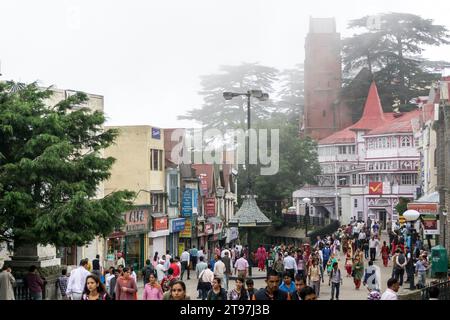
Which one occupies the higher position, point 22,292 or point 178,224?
point 178,224

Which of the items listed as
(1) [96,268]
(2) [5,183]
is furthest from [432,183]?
(2) [5,183]

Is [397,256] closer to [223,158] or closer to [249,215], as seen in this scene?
[249,215]

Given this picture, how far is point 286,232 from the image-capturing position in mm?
79062

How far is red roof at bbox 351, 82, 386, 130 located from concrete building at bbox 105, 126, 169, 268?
5393 centimetres

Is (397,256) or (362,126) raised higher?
(362,126)

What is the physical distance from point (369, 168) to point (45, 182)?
7950 centimetres

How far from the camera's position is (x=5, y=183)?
27250 mm

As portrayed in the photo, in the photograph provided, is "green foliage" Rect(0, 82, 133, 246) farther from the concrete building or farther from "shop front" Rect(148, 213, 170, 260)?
"shop front" Rect(148, 213, 170, 260)

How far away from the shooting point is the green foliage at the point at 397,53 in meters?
101

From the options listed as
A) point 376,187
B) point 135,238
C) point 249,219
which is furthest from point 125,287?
point 376,187

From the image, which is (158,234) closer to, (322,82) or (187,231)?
(187,231)

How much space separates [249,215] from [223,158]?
46593 mm

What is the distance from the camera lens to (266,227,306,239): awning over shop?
255 feet

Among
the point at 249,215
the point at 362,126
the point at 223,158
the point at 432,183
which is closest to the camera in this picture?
the point at 249,215
